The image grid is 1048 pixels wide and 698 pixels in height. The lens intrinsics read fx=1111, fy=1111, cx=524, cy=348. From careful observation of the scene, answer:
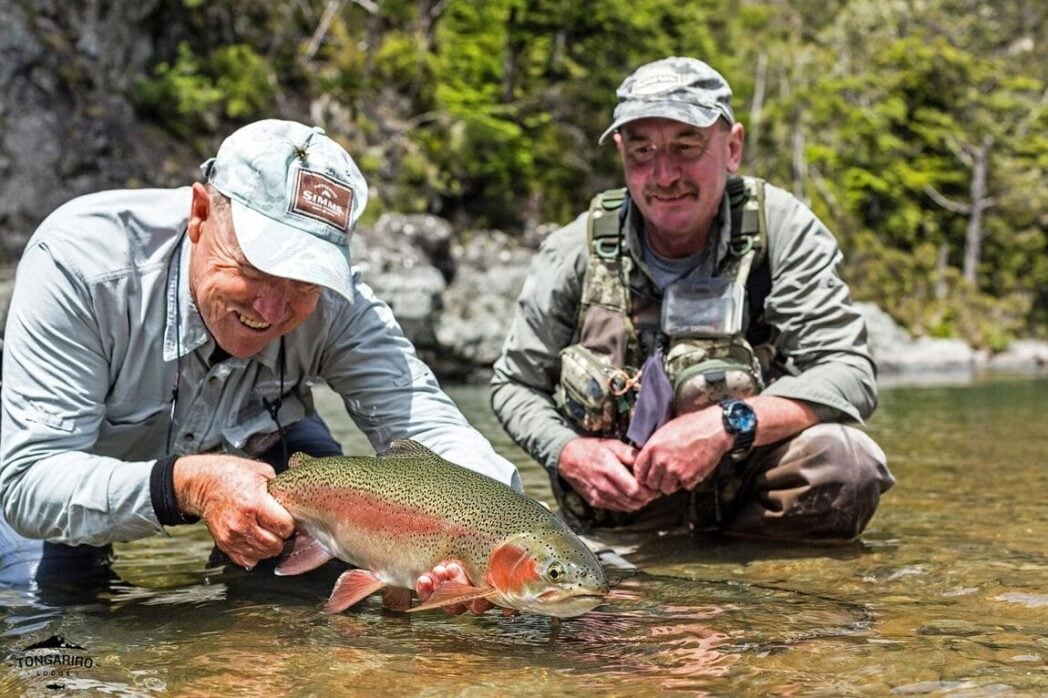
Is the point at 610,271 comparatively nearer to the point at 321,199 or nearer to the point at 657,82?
the point at 657,82

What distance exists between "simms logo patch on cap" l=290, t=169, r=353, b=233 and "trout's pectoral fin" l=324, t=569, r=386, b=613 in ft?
3.14

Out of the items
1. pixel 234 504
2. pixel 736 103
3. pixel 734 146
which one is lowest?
pixel 234 504

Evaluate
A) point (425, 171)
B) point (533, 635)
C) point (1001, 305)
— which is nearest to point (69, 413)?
point (533, 635)

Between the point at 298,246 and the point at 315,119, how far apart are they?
26662mm

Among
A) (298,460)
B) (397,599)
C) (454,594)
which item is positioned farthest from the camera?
(397,599)

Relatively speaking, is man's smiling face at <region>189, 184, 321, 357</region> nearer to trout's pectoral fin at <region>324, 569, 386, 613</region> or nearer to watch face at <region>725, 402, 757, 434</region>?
trout's pectoral fin at <region>324, 569, 386, 613</region>

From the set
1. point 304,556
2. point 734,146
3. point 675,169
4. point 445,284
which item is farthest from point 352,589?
point 445,284

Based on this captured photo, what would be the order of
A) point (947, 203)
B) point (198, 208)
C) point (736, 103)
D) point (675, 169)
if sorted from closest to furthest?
point (198, 208) → point (675, 169) → point (736, 103) → point (947, 203)

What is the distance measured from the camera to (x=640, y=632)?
299 cm

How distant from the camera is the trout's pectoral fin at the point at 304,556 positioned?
10.3ft

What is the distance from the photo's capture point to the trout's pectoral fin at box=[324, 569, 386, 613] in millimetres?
2986

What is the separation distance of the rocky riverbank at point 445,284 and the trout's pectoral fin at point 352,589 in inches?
633

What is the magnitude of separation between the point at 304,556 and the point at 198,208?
3.37 feet

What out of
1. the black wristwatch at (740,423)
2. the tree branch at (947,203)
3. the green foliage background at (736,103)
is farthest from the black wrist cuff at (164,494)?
the tree branch at (947,203)
